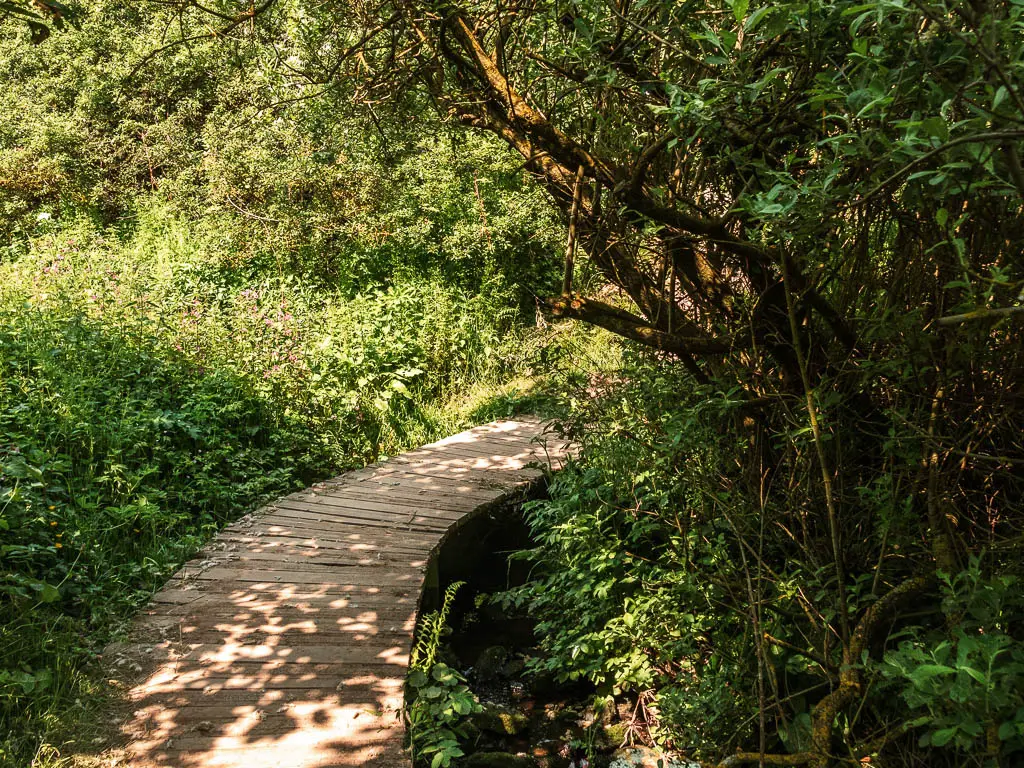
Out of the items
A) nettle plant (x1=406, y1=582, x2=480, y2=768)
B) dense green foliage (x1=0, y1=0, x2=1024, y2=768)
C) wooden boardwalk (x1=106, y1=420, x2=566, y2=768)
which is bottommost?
nettle plant (x1=406, y1=582, x2=480, y2=768)

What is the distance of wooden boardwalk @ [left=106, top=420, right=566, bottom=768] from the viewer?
3.35m

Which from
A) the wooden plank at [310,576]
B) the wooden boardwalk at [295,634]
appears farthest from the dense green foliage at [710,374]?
the wooden boardwalk at [295,634]

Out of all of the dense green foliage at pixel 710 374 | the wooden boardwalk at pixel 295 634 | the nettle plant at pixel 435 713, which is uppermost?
the dense green foliage at pixel 710 374

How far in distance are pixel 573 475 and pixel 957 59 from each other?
4443 mm

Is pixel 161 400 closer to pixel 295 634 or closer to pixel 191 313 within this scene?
pixel 191 313

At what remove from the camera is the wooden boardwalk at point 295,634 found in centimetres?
335

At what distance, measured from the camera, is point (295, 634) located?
4277 mm

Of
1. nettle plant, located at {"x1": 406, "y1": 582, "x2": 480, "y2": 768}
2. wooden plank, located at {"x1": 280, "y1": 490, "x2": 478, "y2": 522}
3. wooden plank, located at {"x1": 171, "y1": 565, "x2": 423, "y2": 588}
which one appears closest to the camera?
nettle plant, located at {"x1": 406, "y1": 582, "x2": 480, "y2": 768}

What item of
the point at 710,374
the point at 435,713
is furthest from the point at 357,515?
the point at 710,374

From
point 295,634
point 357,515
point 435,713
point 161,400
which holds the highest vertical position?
point 161,400

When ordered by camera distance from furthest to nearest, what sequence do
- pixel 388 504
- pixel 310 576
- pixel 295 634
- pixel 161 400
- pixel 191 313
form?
1. pixel 191 313
2. pixel 161 400
3. pixel 388 504
4. pixel 310 576
5. pixel 295 634

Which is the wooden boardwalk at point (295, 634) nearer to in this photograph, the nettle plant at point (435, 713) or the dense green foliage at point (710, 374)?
the nettle plant at point (435, 713)

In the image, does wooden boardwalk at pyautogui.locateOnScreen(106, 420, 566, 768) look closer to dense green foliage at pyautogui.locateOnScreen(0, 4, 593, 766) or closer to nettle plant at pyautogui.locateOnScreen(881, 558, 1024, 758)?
dense green foliage at pyautogui.locateOnScreen(0, 4, 593, 766)

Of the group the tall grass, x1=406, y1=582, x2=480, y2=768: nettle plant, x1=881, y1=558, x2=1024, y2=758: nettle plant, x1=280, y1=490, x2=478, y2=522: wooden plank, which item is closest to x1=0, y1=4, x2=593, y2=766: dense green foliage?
the tall grass
